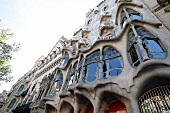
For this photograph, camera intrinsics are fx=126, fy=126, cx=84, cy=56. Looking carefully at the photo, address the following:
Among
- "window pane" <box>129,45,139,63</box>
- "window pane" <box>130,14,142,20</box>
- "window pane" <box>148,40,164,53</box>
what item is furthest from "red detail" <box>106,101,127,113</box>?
"window pane" <box>130,14,142,20</box>

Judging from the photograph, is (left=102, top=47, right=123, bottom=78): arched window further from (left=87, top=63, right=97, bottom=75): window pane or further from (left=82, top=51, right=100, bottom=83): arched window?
(left=87, top=63, right=97, bottom=75): window pane

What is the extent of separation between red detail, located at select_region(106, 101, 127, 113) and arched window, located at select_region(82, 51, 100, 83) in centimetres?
226

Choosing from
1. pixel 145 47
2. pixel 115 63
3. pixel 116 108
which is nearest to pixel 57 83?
pixel 115 63

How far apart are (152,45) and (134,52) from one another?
3.75ft

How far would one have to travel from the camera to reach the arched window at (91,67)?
9.93 meters

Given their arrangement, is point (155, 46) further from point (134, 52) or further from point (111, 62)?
point (111, 62)

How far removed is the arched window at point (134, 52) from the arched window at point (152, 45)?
48cm

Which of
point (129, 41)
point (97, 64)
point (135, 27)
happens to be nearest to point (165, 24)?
point (135, 27)

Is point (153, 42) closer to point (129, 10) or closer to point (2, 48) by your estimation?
point (129, 10)

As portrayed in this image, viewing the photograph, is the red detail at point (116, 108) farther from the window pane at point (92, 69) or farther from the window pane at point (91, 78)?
the window pane at point (92, 69)

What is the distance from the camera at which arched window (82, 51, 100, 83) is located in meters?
9.93

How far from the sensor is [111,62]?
980cm

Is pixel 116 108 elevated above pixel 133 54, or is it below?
below

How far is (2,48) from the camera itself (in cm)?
1416
